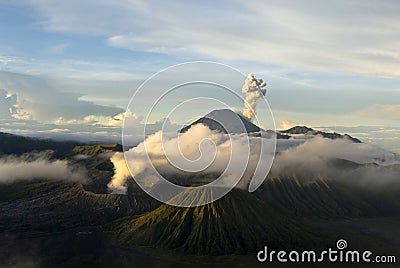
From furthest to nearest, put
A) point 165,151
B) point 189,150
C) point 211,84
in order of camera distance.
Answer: point 189,150
point 165,151
point 211,84

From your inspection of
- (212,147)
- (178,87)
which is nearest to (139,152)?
(212,147)

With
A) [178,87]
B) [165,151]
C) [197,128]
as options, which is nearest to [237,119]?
[197,128]

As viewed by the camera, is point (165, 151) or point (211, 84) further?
point (165, 151)

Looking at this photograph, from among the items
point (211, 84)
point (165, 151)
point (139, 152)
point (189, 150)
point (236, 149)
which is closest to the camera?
point (211, 84)

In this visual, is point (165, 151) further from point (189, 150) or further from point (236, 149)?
point (236, 149)

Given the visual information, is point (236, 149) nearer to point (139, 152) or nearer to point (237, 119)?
point (237, 119)

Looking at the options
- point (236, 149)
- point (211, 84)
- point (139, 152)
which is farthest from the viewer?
point (139, 152)

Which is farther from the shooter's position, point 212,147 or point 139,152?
point 139,152

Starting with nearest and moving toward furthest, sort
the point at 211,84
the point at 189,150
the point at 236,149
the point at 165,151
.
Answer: the point at 211,84 → the point at 165,151 → the point at 189,150 → the point at 236,149

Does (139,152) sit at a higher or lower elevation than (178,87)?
lower
